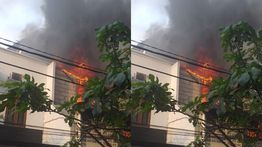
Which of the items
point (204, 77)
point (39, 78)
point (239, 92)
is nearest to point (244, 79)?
point (239, 92)

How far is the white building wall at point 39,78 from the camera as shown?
5.83 ft

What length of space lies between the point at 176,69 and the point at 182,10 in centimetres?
27

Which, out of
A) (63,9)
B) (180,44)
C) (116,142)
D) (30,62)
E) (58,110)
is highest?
(63,9)

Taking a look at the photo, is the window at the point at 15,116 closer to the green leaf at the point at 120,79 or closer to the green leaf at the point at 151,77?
the green leaf at the point at 120,79

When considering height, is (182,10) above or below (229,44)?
above

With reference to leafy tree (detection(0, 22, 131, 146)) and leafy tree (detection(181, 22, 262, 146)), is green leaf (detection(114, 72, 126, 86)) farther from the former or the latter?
leafy tree (detection(181, 22, 262, 146))

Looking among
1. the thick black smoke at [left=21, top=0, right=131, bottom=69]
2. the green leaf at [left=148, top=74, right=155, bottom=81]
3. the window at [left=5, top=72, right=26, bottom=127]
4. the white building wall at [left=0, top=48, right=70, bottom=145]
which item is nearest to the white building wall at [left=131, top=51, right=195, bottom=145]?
the green leaf at [left=148, top=74, right=155, bottom=81]

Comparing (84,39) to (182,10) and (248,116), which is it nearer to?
(182,10)

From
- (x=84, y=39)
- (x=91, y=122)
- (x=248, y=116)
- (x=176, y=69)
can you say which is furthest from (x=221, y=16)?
(x=91, y=122)

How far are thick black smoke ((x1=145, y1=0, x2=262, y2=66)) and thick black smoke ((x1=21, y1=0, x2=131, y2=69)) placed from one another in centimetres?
27

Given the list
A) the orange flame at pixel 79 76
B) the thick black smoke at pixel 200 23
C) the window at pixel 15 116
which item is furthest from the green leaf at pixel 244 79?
the window at pixel 15 116

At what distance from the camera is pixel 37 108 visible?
1790 millimetres

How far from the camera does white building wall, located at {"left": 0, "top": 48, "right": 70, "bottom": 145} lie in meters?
1.78

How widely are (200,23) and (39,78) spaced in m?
0.74
